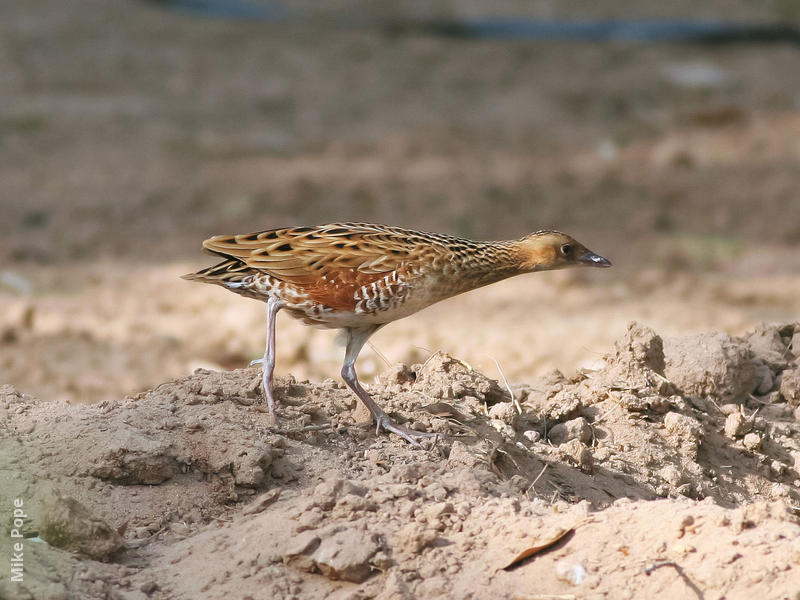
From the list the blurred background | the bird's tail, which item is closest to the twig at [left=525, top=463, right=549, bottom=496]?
the bird's tail

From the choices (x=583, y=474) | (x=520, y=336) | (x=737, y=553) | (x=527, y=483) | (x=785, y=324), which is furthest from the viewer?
(x=520, y=336)

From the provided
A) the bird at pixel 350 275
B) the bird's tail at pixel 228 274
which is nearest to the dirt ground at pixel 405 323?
the bird at pixel 350 275

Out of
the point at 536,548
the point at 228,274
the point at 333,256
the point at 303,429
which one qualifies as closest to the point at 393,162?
the point at 228,274

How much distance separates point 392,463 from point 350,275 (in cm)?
78

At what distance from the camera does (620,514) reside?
3787 mm

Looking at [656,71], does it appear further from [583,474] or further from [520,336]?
[583,474]

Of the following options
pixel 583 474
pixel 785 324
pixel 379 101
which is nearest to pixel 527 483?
pixel 583 474

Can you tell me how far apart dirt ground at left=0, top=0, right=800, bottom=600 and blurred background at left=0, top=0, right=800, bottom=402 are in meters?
0.04

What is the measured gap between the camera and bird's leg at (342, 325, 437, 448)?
4.43m

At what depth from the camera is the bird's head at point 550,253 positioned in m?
4.98

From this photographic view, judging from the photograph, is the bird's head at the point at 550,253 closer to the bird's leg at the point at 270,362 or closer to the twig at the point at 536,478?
the twig at the point at 536,478

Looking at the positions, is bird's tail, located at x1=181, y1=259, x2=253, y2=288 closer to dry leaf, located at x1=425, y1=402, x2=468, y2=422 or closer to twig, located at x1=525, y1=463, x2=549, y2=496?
dry leaf, located at x1=425, y1=402, x2=468, y2=422

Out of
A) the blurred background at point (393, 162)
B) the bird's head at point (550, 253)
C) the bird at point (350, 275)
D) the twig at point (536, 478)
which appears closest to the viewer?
the twig at point (536, 478)

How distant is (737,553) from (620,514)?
0.42 m
